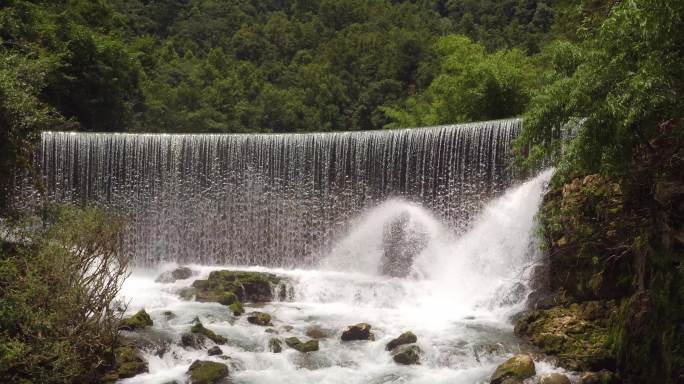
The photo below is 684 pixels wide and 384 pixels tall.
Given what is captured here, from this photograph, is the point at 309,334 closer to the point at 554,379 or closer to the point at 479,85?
the point at 554,379

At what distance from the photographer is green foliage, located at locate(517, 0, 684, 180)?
316 inches

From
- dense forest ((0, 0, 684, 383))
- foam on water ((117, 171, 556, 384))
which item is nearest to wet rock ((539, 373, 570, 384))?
foam on water ((117, 171, 556, 384))

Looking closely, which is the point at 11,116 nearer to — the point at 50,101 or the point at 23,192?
the point at 23,192

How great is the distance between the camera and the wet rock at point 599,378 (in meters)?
10.6

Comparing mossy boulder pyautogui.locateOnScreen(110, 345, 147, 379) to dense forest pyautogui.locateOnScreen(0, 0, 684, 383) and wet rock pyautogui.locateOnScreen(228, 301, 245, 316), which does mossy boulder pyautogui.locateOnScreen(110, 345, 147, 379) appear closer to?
dense forest pyautogui.locateOnScreen(0, 0, 684, 383)

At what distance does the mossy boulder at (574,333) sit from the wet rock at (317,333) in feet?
12.8

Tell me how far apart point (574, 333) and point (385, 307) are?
206 inches

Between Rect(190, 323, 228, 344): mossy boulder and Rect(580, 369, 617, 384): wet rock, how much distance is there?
6824mm

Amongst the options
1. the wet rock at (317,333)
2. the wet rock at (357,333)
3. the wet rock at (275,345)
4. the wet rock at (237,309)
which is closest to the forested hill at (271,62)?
the wet rock at (237,309)

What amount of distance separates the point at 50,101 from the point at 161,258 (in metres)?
10.3

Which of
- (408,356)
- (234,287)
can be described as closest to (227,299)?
(234,287)

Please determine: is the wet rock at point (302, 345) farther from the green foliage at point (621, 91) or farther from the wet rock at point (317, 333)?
the green foliage at point (621, 91)

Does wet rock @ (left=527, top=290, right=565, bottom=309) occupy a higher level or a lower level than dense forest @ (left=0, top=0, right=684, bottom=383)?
lower

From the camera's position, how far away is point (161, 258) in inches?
828
